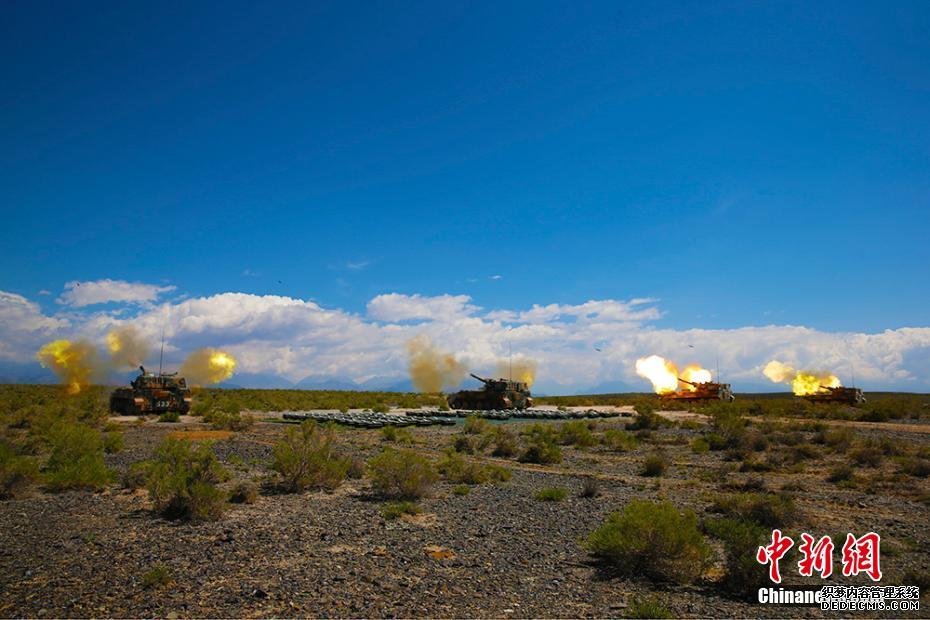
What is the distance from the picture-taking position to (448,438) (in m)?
32.8

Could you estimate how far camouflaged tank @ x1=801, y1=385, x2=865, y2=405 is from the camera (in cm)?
6544

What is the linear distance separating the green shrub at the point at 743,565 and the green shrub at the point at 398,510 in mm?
6919

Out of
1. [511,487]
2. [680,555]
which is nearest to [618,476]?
[511,487]

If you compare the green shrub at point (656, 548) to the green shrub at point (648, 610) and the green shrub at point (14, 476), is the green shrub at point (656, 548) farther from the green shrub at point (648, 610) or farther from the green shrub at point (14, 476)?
the green shrub at point (14, 476)

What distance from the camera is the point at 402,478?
1530cm

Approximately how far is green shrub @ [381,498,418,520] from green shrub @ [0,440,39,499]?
9.34m

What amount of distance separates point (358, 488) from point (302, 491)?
1.70 metres

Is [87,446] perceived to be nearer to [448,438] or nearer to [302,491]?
[302,491]

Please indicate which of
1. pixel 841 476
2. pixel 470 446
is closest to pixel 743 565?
pixel 841 476

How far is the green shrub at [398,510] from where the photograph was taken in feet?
42.7

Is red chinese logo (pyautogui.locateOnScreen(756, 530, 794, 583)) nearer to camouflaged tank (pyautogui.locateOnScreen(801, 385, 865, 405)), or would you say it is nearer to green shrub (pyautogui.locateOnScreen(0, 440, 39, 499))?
green shrub (pyautogui.locateOnScreen(0, 440, 39, 499))

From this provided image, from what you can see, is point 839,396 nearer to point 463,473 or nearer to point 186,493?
point 463,473

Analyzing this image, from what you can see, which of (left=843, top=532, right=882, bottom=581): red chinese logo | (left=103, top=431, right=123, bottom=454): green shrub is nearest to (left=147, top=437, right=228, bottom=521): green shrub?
(left=103, top=431, right=123, bottom=454): green shrub

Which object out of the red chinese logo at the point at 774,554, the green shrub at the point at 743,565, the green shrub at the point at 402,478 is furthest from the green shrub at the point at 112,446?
the red chinese logo at the point at 774,554
